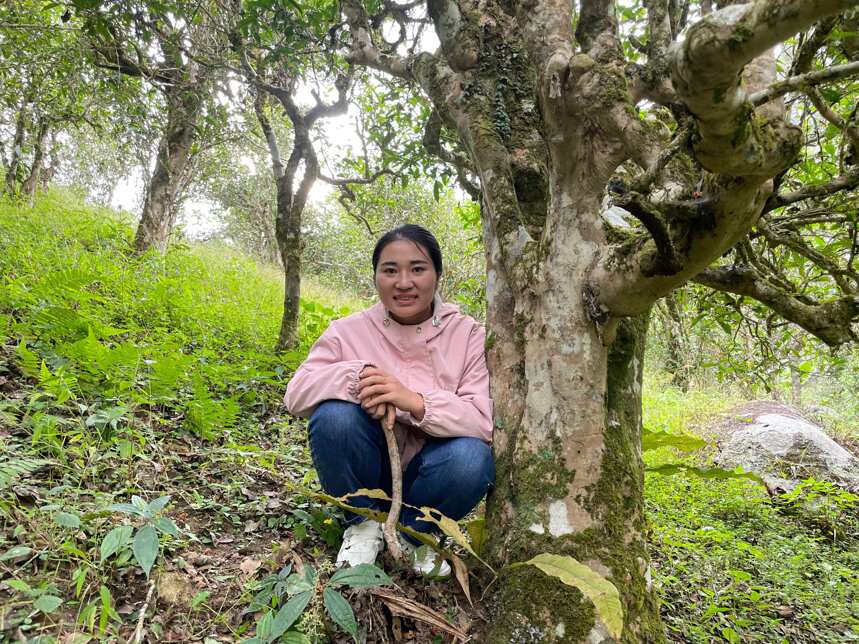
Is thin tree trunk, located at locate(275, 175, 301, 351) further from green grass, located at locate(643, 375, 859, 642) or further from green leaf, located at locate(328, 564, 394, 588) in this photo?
green grass, located at locate(643, 375, 859, 642)

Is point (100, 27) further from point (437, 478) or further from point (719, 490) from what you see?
point (719, 490)

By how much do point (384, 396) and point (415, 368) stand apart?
397 mm

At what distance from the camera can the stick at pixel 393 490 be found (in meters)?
2.09

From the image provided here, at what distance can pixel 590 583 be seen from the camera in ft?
5.35

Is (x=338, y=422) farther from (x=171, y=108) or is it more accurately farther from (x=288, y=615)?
(x=171, y=108)

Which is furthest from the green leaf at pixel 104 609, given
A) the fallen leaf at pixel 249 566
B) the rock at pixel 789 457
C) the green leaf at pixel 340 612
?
the rock at pixel 789 457

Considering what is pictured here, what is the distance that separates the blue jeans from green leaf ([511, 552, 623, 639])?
18.2 inches

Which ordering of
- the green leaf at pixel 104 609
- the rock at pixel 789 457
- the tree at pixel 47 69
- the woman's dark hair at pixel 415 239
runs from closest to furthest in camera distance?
1. the green leaf at pixel 104 609
2. the woman's dark hair at pixel 415 239
3. the tree at pixel 47 69
4. the rock at pixel 789 457

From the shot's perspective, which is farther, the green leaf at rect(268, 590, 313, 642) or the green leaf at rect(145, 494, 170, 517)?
the green leaf at rect(145, 494, 170, 517)

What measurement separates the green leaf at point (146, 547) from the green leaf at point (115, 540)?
8 centimetres

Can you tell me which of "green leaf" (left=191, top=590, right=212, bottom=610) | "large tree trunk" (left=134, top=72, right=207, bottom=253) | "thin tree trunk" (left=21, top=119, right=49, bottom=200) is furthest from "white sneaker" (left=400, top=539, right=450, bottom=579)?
"thin tree trunk" (left=21, top=119, right=49, bottom=200)

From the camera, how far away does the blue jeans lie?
223 cm

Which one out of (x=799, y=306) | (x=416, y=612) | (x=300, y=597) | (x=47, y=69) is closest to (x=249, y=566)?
(x=300, y=597)

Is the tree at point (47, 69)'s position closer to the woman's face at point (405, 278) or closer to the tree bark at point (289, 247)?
the tree bark at point (289, 247)
